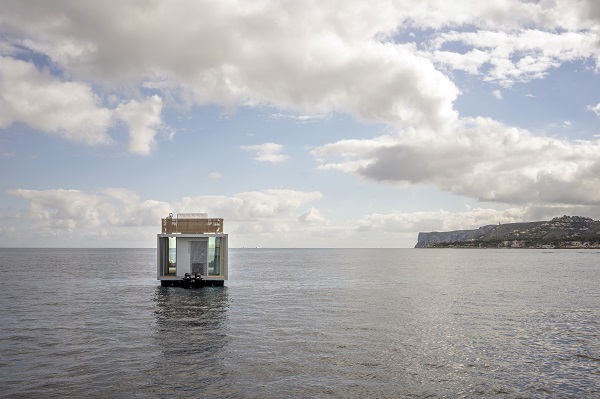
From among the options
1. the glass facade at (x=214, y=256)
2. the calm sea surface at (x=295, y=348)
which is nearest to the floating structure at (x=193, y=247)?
the glass facade at (x=214, y=256)

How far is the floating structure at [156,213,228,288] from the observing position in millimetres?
55000

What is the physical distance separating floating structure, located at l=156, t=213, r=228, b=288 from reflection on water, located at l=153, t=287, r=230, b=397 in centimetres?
752

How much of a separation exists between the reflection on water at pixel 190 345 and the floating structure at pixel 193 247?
24.7ft

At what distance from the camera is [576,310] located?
143 feet

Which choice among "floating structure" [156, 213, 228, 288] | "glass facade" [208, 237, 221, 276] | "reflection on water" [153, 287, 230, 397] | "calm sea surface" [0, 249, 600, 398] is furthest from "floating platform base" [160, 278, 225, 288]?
"calm sea surface" [0, 249, 600, 398]

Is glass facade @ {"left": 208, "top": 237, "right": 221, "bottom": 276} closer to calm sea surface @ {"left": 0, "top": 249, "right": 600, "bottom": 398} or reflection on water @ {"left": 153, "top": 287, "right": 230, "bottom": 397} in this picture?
reflection on water @ {"left": 153, "top": 287, "right": 230, "bottom": 397}

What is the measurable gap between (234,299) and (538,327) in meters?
27.9

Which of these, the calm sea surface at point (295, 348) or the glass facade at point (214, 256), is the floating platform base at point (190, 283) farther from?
the calm sea surface at point (295, 348)

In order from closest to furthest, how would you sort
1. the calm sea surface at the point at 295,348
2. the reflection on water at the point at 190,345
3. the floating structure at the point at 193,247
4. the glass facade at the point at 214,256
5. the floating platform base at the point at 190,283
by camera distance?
the calm sea surface at the point at 295,348 < the reflection on water at the point at 190,345 < the floating platform base at the point at 190,283 < the floating structure at the point at 193,247 < the glass facade at the point at 214,256

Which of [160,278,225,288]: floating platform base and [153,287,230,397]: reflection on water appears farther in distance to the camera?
[160,278,225,288]: floating platform base

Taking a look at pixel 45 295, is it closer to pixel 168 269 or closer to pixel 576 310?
pixel 168 269

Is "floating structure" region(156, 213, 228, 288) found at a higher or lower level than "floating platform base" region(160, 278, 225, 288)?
higher

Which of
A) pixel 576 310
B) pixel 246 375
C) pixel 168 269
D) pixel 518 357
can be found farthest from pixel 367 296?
pixel 246 375

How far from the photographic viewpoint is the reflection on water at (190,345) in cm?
1956
